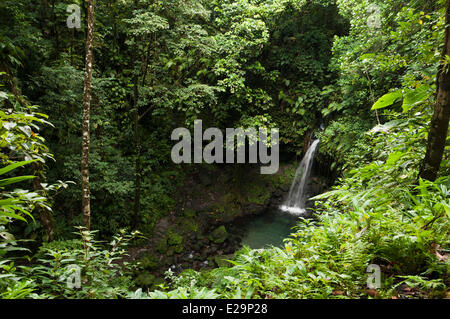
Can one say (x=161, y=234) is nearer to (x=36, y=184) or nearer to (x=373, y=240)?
(x=36, y=184)

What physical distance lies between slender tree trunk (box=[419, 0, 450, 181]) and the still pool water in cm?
663

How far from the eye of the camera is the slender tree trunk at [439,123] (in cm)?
218

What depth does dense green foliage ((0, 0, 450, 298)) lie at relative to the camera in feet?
6.86

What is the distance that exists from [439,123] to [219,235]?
25.9ft

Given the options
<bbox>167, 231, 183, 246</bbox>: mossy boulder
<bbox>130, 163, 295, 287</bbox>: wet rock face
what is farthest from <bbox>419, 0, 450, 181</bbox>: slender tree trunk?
<bbox>167, 231, 183, 246</bbox>: mossy boulder

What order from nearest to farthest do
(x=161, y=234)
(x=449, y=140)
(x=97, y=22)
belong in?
(x=449, y=140) → (x=97, y=22) → (x=161, y=234)

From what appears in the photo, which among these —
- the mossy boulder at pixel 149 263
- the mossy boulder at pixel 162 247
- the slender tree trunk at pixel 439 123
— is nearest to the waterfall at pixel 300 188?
the mossy boulder at pixel 162 247

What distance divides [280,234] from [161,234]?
463 cm

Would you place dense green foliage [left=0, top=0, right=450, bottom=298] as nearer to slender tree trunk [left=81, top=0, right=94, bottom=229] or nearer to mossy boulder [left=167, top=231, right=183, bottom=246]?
mossy boulder [left=167, top=231, right=183, bottom=246]

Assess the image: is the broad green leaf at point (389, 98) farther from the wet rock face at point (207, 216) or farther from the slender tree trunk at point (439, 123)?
the wet rock face at point (207, 216)

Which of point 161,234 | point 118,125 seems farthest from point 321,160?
point 118,125

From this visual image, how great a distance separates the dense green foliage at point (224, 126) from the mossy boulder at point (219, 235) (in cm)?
97

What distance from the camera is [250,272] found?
2361 millimetres

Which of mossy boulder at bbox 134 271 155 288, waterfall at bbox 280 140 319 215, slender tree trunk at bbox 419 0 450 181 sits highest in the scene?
slender tree trunk at bbox 419 0 450 181
